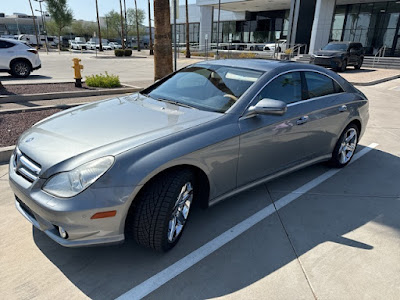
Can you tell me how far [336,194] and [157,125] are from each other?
2.52 meters

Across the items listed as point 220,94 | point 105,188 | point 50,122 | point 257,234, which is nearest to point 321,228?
point 257,234

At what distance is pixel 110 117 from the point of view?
3.10 meters

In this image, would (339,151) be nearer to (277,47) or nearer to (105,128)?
(105,128)

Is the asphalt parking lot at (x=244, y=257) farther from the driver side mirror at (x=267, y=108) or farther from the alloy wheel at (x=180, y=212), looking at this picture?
the driver side mirror at (x=267, y=108)

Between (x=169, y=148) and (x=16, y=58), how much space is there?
13273 millimetres

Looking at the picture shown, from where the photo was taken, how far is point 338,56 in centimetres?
1919

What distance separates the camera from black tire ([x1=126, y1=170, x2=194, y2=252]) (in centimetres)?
244

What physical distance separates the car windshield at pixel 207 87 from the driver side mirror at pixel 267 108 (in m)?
0.23

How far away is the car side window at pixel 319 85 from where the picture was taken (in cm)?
402

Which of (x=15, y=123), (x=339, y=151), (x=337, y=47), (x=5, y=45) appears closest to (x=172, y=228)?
(x=339, y=151)

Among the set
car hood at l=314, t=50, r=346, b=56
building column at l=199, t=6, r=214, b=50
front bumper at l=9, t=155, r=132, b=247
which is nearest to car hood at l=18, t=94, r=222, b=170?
front bumper at l=9, t=155, r=132, b=247

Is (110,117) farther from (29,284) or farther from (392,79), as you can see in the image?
(392,79)

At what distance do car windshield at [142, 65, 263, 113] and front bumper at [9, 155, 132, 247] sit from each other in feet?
4.64

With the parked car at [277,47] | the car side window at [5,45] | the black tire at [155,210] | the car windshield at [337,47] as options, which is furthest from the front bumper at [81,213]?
the parked car at [277,47]
